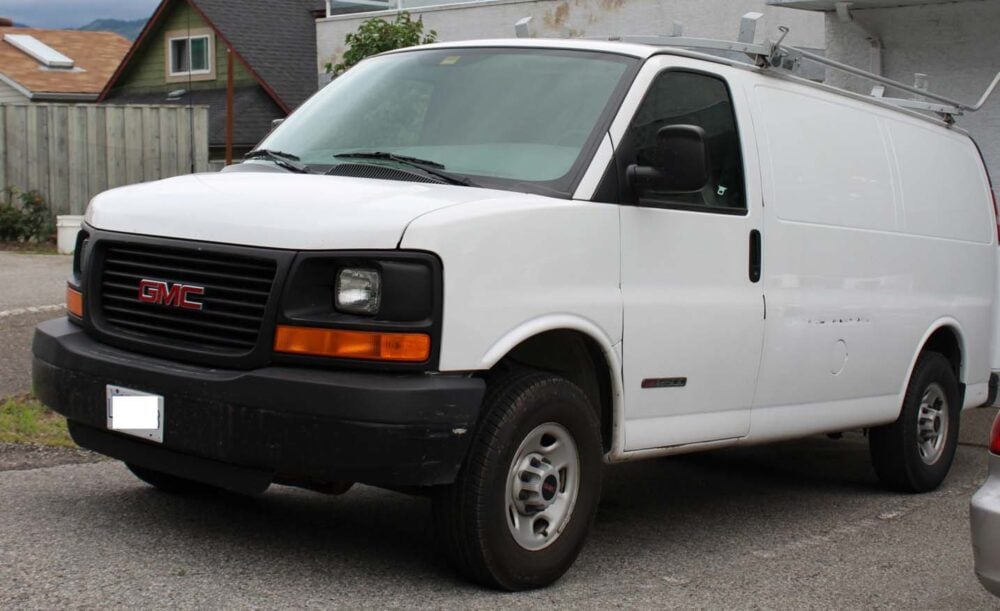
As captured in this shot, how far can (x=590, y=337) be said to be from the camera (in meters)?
5.23

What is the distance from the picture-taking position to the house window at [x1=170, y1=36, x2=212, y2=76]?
107 feet

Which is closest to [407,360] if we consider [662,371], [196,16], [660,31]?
[662,371]

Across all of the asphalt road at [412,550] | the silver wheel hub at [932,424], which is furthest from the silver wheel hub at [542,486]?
the silver wheel hub at [932,424]

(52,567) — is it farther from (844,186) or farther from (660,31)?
(660,31)

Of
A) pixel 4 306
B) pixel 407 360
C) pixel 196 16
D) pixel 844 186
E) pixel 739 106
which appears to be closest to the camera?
pixel 407 360

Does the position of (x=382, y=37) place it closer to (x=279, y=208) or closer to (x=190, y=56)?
(x=279, y=208)

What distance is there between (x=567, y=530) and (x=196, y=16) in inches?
1152

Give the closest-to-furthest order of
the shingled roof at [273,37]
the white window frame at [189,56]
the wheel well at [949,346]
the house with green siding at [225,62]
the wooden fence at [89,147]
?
the wheel well at [949,346]
the wooden fence at [89,147]
the house with green siding at [225,62]
the shingled roof at [273,37]
the white window frame at [189,56]

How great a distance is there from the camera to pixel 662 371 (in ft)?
18.3

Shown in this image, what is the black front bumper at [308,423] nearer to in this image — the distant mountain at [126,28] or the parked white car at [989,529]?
the parked white car at [989,529]

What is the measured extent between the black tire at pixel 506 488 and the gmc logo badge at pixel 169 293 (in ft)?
3.52

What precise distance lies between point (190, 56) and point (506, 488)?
29.5 m

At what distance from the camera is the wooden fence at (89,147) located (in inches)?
751

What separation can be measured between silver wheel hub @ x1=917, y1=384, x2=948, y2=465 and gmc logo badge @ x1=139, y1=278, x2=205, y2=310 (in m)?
4.32
